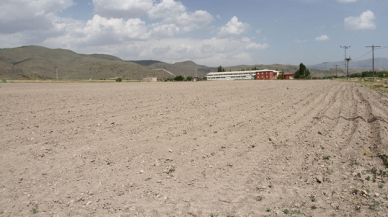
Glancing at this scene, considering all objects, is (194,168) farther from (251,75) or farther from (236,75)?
(236,75)

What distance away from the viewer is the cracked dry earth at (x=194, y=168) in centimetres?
500

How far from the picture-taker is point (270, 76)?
13175 cm

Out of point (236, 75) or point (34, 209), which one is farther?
point (236, 75)

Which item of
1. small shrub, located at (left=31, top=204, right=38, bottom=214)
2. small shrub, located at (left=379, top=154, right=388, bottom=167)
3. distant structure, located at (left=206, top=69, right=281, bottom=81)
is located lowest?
small shrub, located at (left=31, top=204, right=38, bottom=214)

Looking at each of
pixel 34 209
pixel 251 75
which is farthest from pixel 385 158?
pixel 251 75

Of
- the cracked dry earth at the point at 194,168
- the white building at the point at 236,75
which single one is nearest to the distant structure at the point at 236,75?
the white building at the point at 236,75

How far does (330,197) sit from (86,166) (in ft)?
17.4

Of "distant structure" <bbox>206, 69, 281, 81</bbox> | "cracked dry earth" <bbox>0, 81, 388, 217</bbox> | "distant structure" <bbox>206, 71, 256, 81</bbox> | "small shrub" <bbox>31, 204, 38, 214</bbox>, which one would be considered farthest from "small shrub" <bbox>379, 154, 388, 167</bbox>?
"distant structure" <bbox>206, 71, 256, 81</bbox>

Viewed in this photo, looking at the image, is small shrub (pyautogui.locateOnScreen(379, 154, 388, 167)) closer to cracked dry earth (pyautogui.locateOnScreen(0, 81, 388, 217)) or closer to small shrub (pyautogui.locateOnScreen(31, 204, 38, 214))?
cracked dry earth (pyautogui.locateOnScreen(0, 81, 388, 217))

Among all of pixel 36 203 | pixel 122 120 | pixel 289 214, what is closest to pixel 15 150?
pixel 36 203

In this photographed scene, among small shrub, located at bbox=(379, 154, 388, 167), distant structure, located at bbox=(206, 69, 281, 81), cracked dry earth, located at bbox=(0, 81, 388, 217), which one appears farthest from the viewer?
distant structure, located at bbox=(206, 69, 281, 81)

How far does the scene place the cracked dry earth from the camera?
5.00m

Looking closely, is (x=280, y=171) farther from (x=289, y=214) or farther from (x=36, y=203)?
(x=36, y=203)

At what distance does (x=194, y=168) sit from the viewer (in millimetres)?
6711
